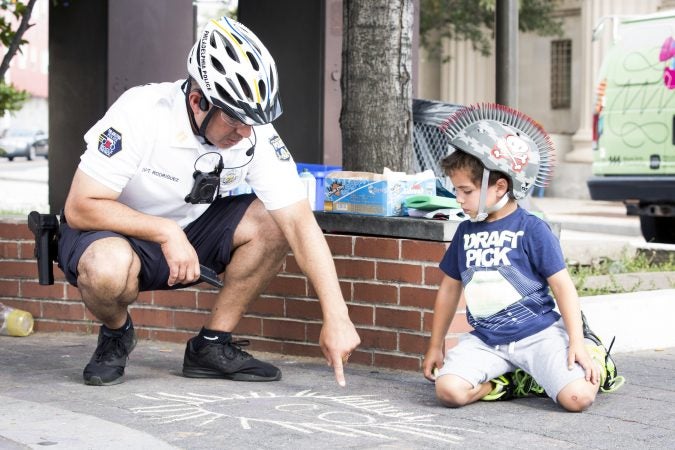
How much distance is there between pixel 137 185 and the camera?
480 centimetres

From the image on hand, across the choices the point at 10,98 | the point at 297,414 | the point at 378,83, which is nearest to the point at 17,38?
the point at 10,98

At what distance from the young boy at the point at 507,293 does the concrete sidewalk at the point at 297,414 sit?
0.11 meters

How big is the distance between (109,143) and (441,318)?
4.70ft

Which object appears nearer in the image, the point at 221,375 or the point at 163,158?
the point at 163,158

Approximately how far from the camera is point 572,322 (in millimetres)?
4574

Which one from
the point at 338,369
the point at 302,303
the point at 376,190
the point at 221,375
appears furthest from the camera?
the point at 302,303

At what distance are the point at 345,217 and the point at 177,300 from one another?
1.03m

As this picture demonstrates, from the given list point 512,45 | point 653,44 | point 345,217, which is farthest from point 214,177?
point 653,44

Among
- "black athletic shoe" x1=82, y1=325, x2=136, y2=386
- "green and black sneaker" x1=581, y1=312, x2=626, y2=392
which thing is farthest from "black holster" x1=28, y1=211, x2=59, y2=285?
"green and black sneaker" x1=581, y1=312, x2=626, y2=392

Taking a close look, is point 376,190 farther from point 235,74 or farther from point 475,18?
point 475,18

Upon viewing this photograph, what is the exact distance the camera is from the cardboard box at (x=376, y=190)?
549 cm

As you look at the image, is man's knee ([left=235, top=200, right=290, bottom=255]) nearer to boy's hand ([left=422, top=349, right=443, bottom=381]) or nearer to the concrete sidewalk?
the concrete sidewalk

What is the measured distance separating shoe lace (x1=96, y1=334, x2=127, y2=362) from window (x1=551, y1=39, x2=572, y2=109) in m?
24.2

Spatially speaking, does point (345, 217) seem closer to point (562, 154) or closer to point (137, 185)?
point (137, 185)
